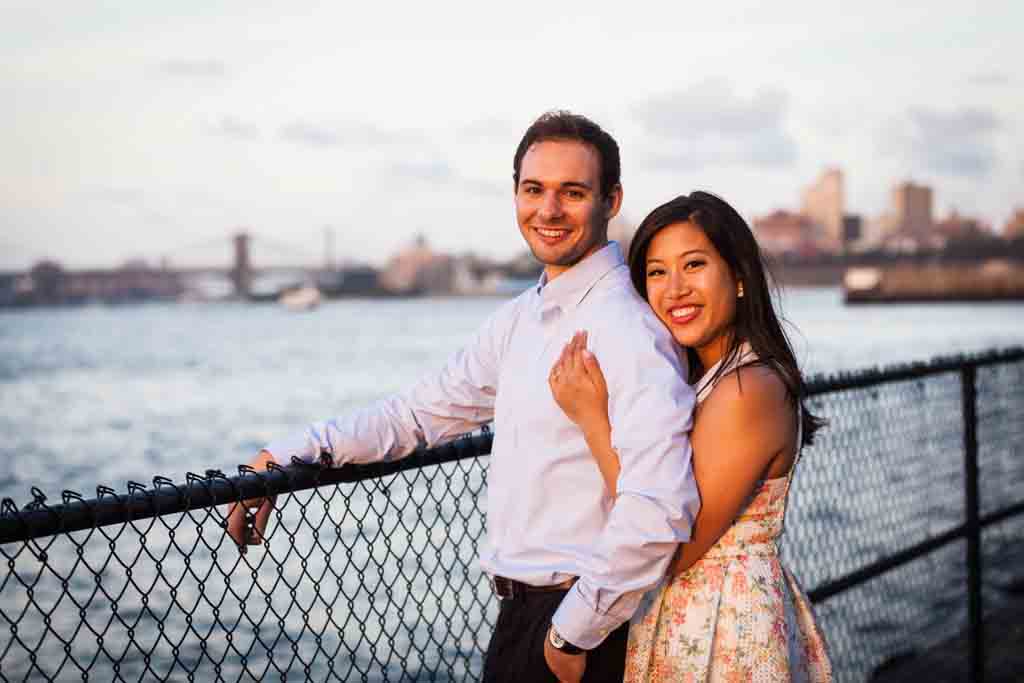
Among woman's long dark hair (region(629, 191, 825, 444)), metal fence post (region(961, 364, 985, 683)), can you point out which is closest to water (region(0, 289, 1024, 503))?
woman's long dark hair (region(629, 191, 825, 444))

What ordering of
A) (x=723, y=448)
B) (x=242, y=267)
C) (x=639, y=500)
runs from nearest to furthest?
(x=639, y=500) → (x=723, y=448) → (x=242, y=267)

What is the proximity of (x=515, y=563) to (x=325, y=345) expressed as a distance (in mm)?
74875

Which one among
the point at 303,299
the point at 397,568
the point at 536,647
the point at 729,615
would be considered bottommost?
the point at 303,299

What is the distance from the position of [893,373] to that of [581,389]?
2.45 metres

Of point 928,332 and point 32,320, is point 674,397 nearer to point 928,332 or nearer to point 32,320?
point 928,332

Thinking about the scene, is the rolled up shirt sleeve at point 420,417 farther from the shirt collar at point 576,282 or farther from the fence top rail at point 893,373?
the fence top rail at point 893,373

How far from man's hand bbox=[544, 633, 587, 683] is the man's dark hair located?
0.99 meters

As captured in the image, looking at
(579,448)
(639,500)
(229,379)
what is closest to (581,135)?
(579,448)

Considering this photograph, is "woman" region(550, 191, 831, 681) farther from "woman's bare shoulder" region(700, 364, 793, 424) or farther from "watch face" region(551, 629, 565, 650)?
"watch face" region(551, 629, 565, 650)

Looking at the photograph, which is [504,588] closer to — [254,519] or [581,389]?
[581,389]

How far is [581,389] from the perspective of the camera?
Answer: 7.88ft

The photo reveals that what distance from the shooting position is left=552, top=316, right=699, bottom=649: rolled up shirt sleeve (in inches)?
88.5

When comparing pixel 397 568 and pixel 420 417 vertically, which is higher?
pixel 420 417

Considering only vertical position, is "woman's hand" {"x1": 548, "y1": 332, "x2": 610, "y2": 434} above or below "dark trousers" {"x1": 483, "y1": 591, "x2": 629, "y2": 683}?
above
